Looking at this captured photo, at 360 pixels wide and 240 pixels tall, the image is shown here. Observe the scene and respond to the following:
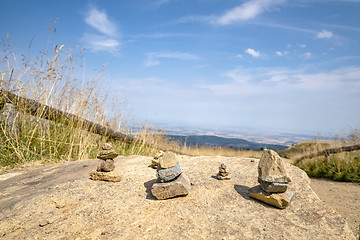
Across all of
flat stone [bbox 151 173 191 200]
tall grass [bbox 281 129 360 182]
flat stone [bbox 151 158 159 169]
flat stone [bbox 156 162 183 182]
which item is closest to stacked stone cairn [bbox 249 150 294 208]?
flat stone [bbox 151 173 191 200]

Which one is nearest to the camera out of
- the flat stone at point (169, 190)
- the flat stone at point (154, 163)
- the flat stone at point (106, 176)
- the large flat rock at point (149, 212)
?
the large flat rock at point (149, 212)

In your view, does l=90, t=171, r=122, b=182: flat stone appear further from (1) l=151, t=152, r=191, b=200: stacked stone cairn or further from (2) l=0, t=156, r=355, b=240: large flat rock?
(1) l=151, t=152, r=191, b=200: stacked stone cairn

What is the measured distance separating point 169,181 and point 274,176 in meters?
1.37

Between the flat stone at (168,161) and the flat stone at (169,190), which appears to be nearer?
the flat stone at (169,190)

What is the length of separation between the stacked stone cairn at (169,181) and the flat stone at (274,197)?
912 mm

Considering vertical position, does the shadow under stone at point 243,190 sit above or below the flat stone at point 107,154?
below

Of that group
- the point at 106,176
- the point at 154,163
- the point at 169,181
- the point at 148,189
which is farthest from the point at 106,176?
the point at 169,181

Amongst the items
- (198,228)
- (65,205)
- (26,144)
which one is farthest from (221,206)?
(26,144)

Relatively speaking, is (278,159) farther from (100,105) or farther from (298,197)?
(100,105)

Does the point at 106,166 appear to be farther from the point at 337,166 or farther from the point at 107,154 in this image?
the point at 337,166

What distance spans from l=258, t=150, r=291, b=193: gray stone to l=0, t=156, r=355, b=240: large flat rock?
253 millimetres

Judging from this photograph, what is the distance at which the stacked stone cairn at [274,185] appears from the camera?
2.81m

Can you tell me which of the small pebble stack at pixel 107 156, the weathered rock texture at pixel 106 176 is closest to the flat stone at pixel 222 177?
the weathered rock texture at pixel 106 176

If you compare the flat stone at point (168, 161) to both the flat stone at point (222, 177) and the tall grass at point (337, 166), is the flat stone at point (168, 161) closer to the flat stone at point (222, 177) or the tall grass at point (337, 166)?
the flat stone at point (222, 177)
